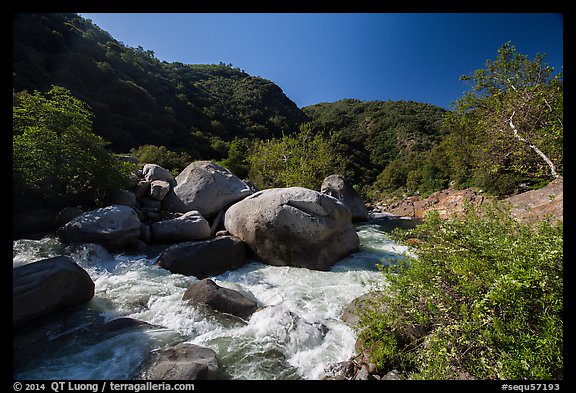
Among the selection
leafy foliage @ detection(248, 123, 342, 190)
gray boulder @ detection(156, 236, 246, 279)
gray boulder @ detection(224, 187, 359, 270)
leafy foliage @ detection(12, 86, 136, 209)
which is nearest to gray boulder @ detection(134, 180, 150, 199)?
leafy foliage @ detection(12, 86, 136, 209)

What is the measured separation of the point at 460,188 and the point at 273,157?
1673 cm

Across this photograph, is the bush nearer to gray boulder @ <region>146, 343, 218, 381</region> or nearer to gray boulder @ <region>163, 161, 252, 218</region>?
gray boulder @ <region>146, 343, 218, 381</region>

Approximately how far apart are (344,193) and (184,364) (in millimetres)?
14799

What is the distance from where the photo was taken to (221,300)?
4922 mm

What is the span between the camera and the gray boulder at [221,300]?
4.85m

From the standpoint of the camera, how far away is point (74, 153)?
859 cm

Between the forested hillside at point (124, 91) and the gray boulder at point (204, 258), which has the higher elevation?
the forested hillside at point (124, 91)

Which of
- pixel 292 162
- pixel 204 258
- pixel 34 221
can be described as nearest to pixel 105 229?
pixel 34 221

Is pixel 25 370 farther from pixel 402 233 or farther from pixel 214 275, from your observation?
pixel 402 233

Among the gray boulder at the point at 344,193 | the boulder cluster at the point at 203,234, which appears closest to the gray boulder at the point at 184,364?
the boulder cluster at the point at 203,234

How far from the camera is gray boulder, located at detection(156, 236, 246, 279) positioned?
266 inches

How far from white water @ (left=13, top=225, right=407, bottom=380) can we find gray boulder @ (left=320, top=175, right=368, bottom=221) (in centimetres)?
939

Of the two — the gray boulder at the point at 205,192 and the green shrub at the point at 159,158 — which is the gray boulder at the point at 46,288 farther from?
the green shrub at the point at 159,158

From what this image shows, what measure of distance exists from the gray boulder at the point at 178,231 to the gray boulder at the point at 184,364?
Answer: 16.6ft
